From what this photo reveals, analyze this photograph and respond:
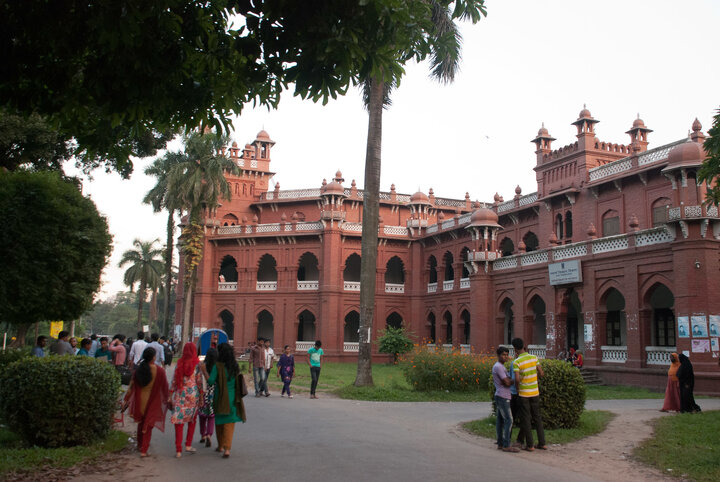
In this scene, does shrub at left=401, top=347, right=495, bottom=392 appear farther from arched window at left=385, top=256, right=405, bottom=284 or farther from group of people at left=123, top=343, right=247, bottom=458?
arched window at left=385, top=256, right=405, bottom=284

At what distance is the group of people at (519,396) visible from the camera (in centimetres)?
941

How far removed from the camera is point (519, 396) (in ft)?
31.3

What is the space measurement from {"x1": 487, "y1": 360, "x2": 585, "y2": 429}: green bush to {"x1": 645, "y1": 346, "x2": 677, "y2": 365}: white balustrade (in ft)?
39.0

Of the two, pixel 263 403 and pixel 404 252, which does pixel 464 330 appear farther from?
pixel 263 403

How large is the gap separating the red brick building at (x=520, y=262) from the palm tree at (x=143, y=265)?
14.0 m

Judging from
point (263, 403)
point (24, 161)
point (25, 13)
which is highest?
point (24, 161)

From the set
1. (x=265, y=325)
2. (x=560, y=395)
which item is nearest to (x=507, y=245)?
(x=265, y=325)

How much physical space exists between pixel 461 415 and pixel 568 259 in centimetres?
1376

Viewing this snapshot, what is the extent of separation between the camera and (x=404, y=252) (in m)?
40.8

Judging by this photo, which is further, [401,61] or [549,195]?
[549,195]

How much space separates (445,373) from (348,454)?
10546 millimetres

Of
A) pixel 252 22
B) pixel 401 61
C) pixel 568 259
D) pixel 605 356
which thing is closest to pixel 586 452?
pixel 401 61

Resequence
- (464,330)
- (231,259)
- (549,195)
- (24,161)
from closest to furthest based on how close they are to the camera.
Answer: (24,161) < (549,195) < (464,330) < (231,259)

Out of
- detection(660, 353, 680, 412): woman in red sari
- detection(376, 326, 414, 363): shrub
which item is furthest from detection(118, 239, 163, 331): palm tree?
detection(660, 353, 680, 412): woman in red sari
